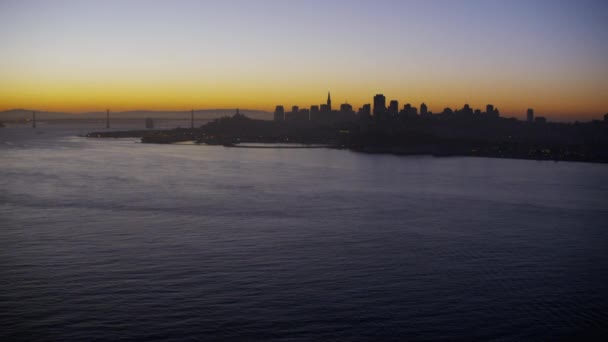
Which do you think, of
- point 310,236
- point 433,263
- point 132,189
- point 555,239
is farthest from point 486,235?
point 132,189

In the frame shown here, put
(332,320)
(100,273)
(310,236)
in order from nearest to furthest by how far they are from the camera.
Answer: (332,320) → (100,273) → (310,236)

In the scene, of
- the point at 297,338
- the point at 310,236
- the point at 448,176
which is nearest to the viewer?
the point at 297,338

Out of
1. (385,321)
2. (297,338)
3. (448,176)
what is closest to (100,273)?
(297,338)

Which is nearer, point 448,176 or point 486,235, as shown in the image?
point 486,235

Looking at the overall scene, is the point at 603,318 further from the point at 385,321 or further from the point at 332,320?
the point at 332,320

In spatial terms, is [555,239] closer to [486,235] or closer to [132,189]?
[486,235]

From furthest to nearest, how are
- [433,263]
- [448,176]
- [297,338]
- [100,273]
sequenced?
1. [448,176]
2. [433,263]
3. [100,273]
4. [297,338]
